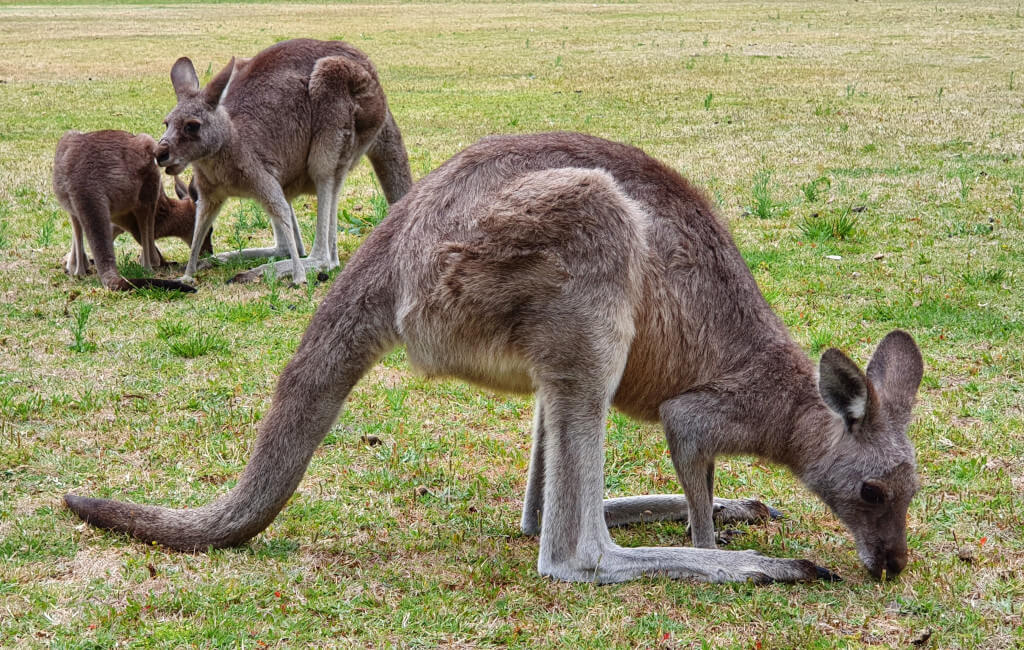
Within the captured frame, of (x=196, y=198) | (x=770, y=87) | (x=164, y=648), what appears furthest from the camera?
(x=770, y=87)

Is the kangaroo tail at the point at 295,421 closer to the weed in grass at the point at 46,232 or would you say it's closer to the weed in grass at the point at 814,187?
the weed in grass at the point at 46,232

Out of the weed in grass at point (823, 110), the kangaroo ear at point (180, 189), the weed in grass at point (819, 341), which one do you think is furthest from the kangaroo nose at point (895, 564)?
the weed in grass at point (823, 110)

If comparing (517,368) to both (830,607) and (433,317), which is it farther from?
(830,607)

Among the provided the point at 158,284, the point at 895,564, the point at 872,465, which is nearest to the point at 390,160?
the point at 158,284

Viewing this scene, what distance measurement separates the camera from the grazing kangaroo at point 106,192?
6.23 meters

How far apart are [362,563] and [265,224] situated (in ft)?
17.5

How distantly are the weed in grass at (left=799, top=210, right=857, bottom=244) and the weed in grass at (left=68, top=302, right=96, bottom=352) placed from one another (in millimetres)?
4559

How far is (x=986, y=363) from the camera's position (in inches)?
199

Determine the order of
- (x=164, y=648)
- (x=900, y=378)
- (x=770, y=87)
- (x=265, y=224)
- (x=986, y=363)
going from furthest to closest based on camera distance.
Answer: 1. (x=770, y=87)
2. (x=265, y=224)
3. (x=986, y=363)
4. (x=900, y=378)
5. (x=164, y=648)

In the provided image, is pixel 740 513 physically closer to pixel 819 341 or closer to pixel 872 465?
pixel 872 465

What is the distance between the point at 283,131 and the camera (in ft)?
21.9

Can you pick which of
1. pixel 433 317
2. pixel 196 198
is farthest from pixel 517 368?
pixel 196 198

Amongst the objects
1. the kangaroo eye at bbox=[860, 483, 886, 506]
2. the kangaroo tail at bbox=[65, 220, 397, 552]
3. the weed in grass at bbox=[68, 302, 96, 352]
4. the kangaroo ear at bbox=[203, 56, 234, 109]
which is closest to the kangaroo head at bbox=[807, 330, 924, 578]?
the kangaroo eye at bbox=[860, 483, 886, 506]

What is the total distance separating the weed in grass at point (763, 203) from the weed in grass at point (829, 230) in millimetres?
489
